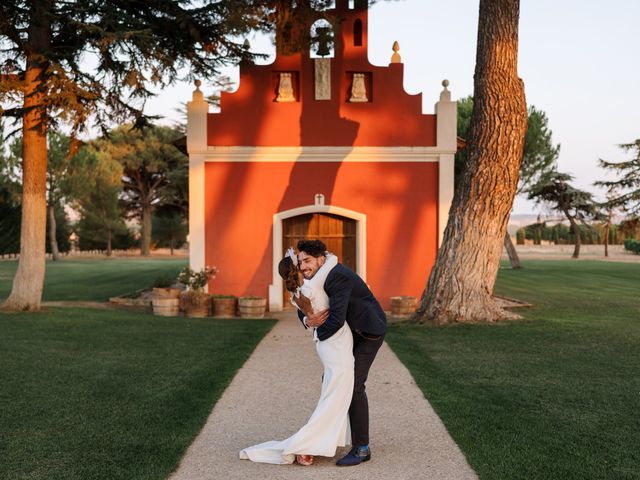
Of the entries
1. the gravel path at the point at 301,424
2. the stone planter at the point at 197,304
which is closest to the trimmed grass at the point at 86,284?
the stone planter at the point at 197,304

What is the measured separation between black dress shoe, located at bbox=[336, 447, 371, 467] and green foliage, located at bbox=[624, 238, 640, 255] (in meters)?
58.6

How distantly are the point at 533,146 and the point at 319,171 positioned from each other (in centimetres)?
1976

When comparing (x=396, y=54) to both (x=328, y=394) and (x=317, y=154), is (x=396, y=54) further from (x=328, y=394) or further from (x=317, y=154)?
(x=328, y=394)

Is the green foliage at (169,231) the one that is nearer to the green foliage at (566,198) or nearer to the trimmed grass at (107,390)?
the green foliage at (566,198)

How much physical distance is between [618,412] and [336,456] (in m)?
3.14

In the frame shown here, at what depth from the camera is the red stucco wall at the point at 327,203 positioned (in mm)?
15516

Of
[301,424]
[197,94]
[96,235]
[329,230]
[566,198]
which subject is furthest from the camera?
[96,235]

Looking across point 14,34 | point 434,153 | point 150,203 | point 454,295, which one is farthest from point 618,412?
point 150,203

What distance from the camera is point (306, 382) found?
7629 millimetres

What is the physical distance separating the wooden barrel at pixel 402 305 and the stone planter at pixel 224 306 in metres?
3.70

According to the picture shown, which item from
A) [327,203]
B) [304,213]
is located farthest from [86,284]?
[327,203]

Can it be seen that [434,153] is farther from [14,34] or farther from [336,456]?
[336,456]

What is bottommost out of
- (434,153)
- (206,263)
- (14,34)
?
(206,263)

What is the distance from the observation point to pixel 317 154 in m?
15.4
